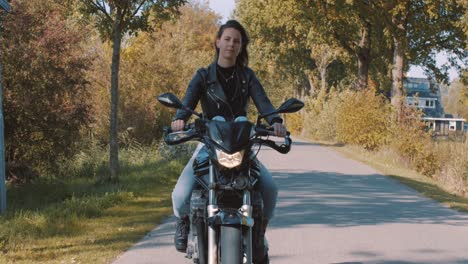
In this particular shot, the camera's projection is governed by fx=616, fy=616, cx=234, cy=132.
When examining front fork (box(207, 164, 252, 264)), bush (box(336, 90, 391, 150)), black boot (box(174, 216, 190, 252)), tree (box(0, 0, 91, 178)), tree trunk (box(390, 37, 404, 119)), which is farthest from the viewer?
tree trunk (box(390, 37, 404, 119))

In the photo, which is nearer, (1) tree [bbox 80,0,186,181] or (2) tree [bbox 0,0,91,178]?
(1) tree [bbox 80,0,186,181]

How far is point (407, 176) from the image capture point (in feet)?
55.1

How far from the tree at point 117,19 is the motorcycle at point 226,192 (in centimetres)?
868

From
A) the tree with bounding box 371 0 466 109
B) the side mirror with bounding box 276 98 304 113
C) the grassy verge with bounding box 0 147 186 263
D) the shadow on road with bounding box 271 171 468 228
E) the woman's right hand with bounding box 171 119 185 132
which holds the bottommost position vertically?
the shadow on road with bounding box 271 171 468 228

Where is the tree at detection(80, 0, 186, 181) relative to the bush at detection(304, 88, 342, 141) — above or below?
above

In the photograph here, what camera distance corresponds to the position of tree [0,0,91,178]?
1359cm

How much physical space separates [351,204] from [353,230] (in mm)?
2660

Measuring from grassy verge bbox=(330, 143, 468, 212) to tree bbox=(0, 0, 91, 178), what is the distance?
26.7ft

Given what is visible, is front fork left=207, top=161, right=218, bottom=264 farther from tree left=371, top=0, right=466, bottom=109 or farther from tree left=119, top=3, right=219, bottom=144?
tree left=371, top=0, right=466, bottom=109

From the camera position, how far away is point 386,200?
11.4 meters

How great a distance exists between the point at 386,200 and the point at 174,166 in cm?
620

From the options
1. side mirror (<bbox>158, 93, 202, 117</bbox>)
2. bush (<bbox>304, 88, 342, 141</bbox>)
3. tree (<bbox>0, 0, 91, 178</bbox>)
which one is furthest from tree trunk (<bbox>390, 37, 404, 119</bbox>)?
side mirror (<bbox>158, 93, 202, 117</bbox>)

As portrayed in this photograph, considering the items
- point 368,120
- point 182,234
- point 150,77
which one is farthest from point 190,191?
point 368,120

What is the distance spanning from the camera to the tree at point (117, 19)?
12.3 m
